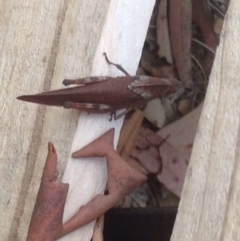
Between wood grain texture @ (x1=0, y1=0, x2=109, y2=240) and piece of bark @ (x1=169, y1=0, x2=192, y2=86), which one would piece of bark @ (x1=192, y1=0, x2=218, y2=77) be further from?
wood grain texture @ (x1=0, y1=0, x2=109, y2=240)

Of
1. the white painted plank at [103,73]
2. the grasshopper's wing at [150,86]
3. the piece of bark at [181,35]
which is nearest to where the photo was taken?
the white painted plank at [103,73]

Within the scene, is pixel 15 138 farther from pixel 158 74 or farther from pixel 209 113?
pixel 158 74

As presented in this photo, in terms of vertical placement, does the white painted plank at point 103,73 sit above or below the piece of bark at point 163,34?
below

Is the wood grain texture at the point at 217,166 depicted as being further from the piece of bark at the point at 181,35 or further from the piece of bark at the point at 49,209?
the piece of bark at the point at 181,35

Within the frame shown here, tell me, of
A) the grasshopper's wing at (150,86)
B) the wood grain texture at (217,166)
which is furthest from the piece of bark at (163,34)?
the wood grain texture at (217,166)

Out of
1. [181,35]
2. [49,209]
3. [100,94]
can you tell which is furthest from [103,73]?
[181,35]

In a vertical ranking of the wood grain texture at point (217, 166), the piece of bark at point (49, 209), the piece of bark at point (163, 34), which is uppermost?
the piece of bark at point (163, 34)

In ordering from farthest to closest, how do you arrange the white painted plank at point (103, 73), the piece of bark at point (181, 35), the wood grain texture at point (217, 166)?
the piece of bark at point (181, 35) → the white painted plank at point (103, 73) → the wood grain texture at point (217, 166)
